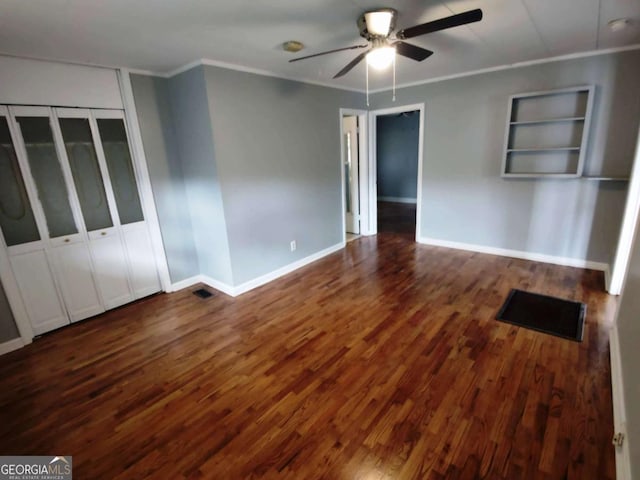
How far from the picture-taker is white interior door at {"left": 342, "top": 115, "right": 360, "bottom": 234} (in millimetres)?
5172

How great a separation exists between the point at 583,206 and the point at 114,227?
5257 millimetres

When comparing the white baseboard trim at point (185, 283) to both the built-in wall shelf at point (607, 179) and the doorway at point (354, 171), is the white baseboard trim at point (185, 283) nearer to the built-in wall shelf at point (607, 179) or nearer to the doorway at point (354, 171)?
the doorway at point (354, 171)

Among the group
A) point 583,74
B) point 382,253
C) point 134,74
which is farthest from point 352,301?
point 583,74

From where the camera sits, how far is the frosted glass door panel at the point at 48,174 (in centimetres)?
270

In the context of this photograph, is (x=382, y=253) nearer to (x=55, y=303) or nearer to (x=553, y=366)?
(x=553, y=366)

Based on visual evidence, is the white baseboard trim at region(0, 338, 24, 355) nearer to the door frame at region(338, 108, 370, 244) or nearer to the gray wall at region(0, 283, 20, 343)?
the gray wall at region(0, 283, 20, 343)

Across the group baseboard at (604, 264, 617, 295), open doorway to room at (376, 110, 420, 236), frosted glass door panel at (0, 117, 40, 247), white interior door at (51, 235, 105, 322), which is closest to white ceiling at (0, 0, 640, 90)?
frosted glass door panel at (0, 117, 40, 247)

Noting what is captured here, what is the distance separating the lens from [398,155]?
823 centimetres

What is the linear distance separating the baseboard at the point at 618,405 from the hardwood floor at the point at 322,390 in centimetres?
5

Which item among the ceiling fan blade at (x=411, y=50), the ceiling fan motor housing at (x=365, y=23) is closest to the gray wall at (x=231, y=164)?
the ceiling fan motor housing at (x=365, y=23)

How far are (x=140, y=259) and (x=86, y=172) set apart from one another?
40.5 inches

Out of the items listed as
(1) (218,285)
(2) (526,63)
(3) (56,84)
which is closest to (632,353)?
(2) (526,63)

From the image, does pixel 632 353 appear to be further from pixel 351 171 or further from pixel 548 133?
pixel 351 171

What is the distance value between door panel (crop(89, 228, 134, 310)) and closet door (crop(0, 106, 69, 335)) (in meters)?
0.38
